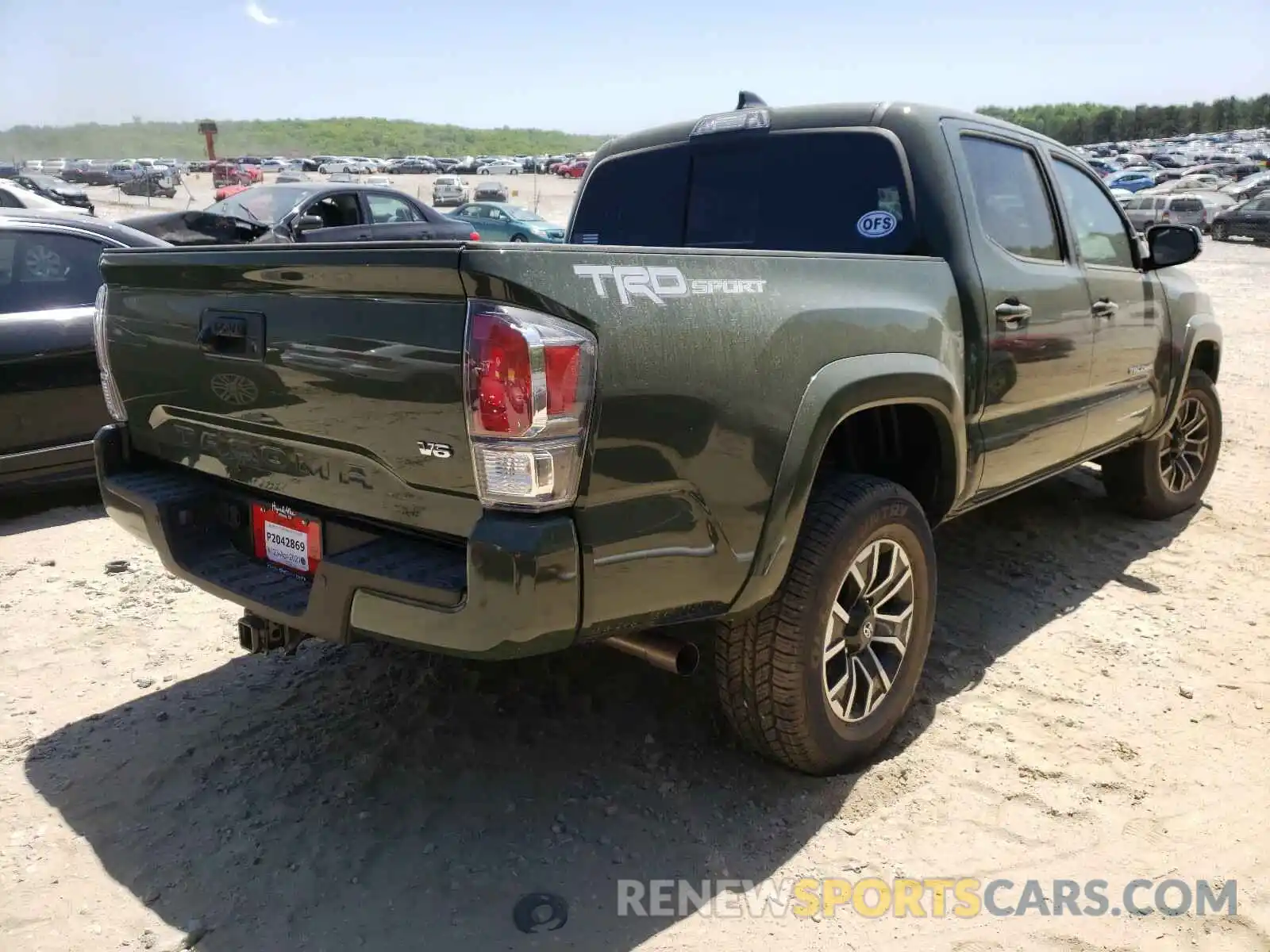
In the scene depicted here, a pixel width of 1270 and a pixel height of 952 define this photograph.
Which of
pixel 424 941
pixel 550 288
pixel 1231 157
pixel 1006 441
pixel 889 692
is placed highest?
pixel 1231 157

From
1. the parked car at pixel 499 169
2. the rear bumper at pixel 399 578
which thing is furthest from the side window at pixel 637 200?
the parked car at pixel 499 169

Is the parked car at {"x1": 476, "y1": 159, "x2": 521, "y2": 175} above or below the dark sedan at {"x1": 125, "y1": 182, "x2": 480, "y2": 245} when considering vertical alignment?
above

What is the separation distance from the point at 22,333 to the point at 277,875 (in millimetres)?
3856

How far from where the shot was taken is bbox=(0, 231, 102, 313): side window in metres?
5.19

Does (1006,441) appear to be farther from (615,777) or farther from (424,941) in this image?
(424,941)

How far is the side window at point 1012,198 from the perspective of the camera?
11.6 ft

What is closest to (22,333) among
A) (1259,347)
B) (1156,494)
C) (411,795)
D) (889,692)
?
(411,795)

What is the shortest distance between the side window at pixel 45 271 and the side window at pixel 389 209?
20.9 ft

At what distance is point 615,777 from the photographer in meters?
2.97

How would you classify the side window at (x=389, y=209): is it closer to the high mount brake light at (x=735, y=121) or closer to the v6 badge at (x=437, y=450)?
the high mount brake light at (x=735, y=121)

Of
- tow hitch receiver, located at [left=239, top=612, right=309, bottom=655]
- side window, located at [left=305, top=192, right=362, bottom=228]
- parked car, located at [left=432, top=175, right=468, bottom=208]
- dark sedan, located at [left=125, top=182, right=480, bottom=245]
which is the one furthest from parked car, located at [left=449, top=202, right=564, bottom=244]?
parked car, located at [left=432, top=175, right=468, bottom=208]

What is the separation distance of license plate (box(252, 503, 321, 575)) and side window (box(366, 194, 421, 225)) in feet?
31.7

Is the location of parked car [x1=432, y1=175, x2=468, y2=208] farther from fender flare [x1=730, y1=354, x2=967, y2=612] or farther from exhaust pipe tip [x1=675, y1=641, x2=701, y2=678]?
exhaust pipe tip [x1=675, y1=641, x2=701, y2=678]

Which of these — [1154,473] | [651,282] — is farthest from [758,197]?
[1154,473]
